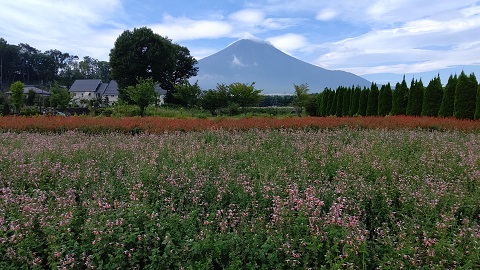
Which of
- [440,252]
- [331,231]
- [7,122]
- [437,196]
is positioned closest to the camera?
[440,252]

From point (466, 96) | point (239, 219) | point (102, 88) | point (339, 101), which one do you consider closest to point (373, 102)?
point (339, 101)

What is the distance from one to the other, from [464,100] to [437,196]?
16.1 m

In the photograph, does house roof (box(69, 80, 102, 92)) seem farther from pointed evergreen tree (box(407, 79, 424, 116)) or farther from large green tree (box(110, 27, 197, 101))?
pointed evergreen tree (box(407, 79, 424, 116))

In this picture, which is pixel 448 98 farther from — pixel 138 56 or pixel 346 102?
pixel 138 56

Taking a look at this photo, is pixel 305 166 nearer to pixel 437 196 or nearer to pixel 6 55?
pixel 437 196

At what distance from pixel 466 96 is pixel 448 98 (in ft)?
3.09

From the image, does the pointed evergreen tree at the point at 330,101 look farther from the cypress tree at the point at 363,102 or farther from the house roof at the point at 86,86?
the house roof at the point at 86,86

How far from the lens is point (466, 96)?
1688cm

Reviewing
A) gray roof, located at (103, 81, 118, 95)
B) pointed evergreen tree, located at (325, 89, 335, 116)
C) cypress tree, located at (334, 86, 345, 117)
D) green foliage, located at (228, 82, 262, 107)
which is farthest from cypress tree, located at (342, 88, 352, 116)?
gray roof, located at (103, 81, 118, 95)

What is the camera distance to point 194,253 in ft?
8.98

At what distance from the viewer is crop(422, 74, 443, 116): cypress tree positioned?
61.1ft

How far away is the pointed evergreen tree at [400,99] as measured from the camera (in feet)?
68.4

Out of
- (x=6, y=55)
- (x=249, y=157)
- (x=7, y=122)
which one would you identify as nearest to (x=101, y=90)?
(x=6, y=55)

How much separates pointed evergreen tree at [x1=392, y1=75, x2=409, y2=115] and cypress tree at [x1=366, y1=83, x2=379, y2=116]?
2269 millimetres
